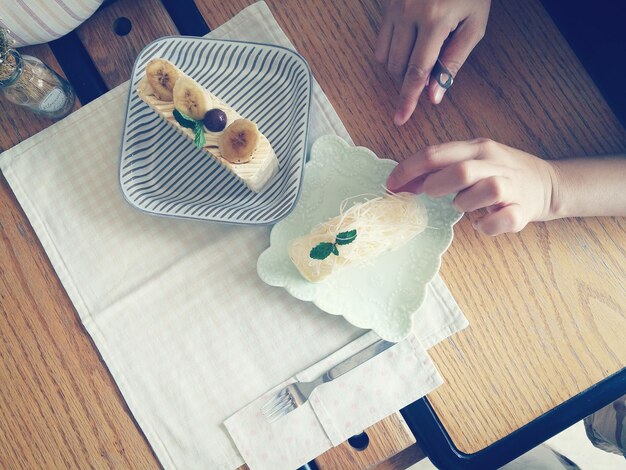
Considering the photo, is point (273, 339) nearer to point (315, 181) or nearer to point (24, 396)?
point (315, 181)

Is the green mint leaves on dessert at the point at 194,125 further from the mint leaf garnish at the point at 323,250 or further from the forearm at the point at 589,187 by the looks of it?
the forearm at the point at 589,187

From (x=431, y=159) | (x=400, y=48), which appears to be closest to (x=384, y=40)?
(x=400, y=48)

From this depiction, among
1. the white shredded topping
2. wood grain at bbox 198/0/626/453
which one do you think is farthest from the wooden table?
the white shredded topping

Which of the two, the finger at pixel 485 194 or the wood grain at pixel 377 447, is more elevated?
the finger at pixel 485 194

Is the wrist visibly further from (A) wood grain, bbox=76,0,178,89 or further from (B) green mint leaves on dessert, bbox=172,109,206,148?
(A) wood grain, bbox=76,0,178,89

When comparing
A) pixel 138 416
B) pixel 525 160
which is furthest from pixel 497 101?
pixel 138 416

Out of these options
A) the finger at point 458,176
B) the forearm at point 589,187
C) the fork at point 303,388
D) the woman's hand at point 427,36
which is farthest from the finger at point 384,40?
the fork at point 303,388

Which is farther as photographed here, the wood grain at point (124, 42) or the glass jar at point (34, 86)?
the wood grain at point (124, 42)
